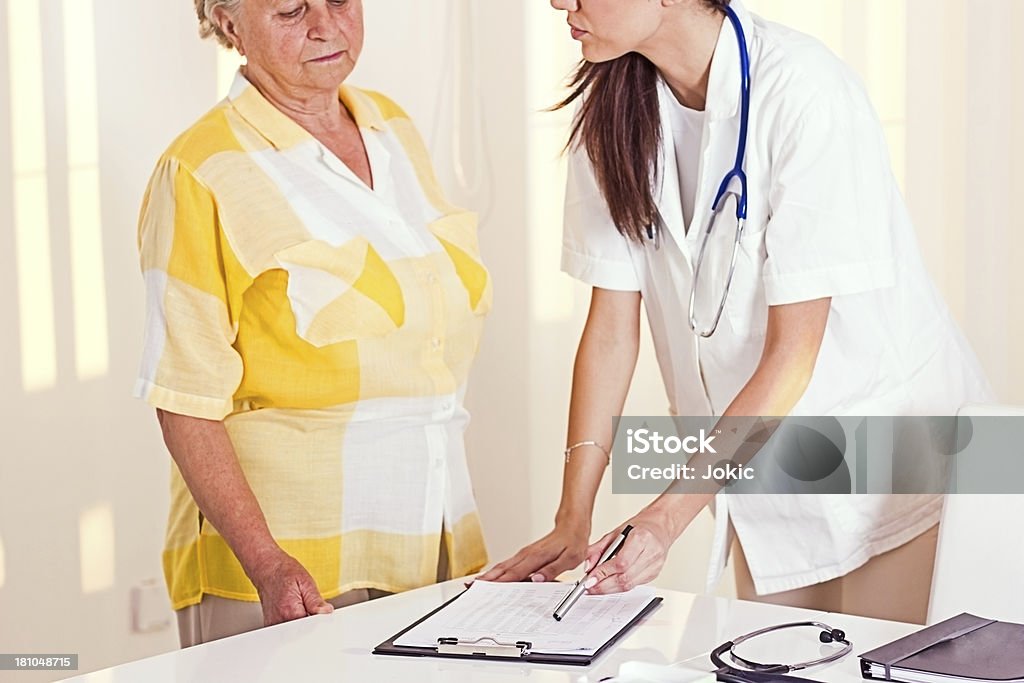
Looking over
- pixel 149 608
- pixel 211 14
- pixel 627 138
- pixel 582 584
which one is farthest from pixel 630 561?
pixel 149 608

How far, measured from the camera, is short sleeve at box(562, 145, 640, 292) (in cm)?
169

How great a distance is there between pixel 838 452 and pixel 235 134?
88 centimetres

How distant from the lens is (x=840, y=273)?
144 cm

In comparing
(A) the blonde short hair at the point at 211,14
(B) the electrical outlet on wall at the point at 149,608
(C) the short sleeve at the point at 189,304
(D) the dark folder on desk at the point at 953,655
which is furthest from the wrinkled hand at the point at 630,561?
(B) the electrical outlet on wall at the point at 149,608

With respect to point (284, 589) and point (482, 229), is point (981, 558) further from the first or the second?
point (482, 229)

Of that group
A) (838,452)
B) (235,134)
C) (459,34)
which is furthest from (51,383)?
(838,452)

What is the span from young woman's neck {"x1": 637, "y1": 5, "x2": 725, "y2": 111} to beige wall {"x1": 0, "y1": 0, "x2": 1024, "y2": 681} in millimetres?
783

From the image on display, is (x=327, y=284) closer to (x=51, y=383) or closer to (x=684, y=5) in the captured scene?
(x=684, y=5)

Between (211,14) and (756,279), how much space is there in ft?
2.69

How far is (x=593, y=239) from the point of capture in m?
1.70

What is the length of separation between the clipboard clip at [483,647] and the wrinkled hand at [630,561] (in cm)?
12

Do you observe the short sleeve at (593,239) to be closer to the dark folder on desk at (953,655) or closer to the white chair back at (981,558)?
the white chair back at (981,558)

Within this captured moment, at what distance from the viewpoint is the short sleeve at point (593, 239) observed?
1.69m

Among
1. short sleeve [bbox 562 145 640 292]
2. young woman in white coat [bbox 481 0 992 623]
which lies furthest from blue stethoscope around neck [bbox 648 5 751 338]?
short sleeve [bbox 562 145 640 292]
